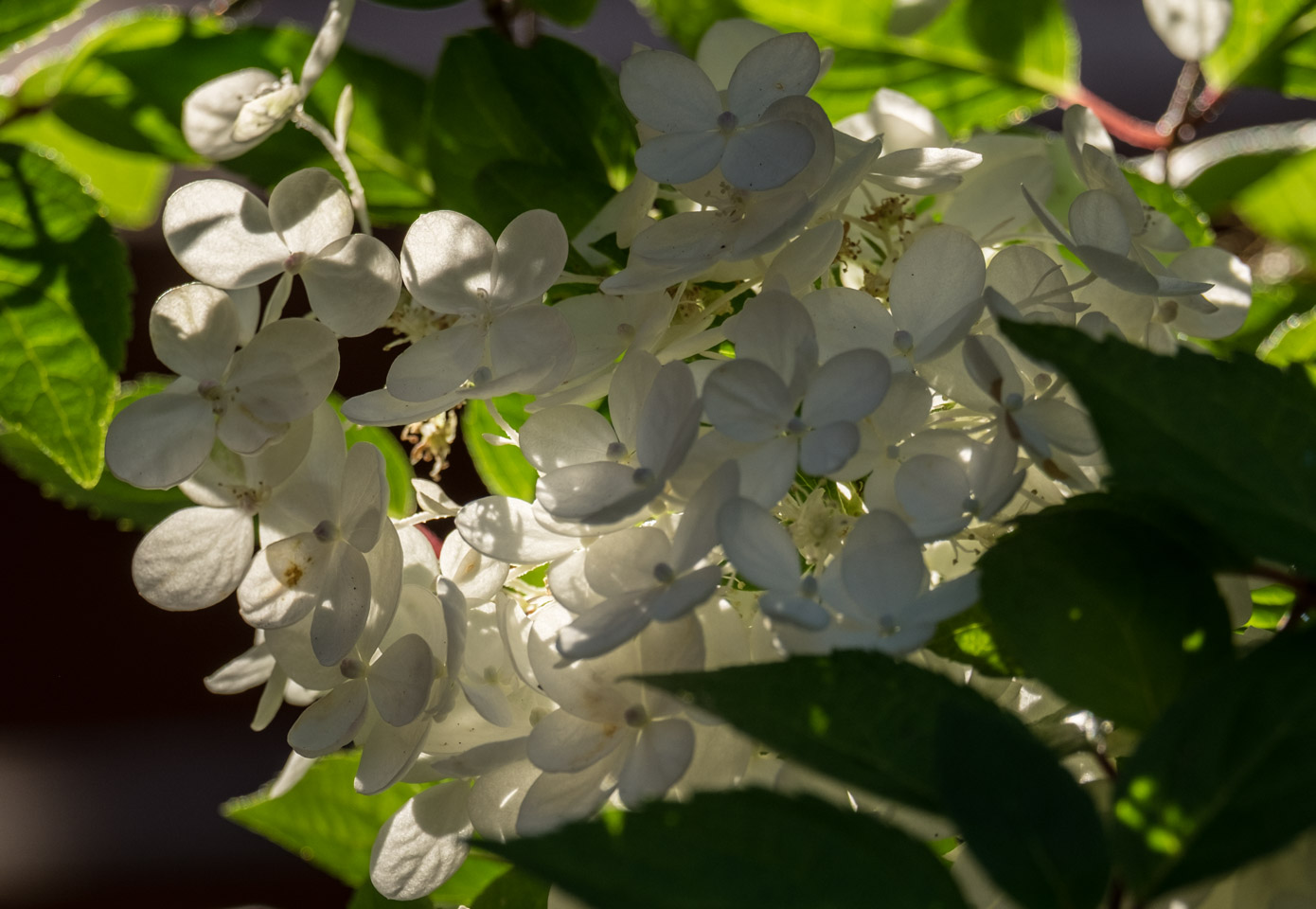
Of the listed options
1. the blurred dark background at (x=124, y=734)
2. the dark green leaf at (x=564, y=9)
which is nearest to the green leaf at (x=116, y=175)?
the dark green leaf at (x=564, y=9)

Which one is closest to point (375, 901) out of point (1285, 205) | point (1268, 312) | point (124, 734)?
point (1268, 312)

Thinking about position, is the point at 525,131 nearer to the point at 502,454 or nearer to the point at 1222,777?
the point at 502,454

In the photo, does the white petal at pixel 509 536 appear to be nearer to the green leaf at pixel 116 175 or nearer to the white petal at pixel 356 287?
the white petal at pixel 356 287

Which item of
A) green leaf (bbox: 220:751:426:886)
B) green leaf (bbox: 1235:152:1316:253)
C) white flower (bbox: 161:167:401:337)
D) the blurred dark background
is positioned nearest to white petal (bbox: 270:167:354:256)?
white flower (bbox: 161:167:401:337)

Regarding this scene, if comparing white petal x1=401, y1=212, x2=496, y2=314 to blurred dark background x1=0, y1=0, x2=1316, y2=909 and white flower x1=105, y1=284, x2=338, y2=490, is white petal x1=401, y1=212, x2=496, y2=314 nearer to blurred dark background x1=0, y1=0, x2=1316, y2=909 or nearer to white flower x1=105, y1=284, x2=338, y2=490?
white flower x1=105, y1=284, x2=338, y2=490

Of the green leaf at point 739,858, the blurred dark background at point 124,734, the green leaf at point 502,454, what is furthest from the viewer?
the blurred dark background at point 124,734

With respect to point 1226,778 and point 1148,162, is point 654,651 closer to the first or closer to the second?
point 1226,778

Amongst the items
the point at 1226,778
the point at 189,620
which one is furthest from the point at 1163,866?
the point at 189,620

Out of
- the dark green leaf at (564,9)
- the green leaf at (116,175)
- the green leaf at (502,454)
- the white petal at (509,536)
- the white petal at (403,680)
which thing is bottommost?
the green leaf at (116,175)
